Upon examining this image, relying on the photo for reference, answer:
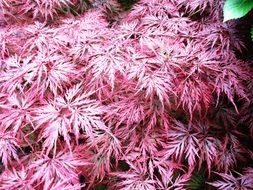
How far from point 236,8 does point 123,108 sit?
679mm

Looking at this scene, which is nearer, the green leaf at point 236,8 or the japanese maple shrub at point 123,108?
the japanese maple shrub at point 123,108

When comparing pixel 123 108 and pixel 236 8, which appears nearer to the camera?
pixel 123 108

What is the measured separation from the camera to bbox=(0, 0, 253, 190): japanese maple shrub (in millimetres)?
1197

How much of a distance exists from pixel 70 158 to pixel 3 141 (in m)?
0.24

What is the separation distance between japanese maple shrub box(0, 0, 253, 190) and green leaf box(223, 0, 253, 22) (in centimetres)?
10

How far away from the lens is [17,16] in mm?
1808

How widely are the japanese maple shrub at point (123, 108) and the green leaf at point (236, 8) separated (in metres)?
0.10

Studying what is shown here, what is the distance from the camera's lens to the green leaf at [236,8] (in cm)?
148

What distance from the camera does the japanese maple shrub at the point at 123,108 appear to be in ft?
3.93

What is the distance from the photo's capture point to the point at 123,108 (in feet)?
4.25

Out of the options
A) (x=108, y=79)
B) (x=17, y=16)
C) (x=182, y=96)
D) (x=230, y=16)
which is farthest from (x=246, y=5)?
(x=17, y=16)

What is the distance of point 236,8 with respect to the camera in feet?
4.94

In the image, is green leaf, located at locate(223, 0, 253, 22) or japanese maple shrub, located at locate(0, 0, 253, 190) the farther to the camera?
green leaf, located at locate(223, 0, 253, 22)

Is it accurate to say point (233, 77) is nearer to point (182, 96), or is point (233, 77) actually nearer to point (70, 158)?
point (182, 96)
